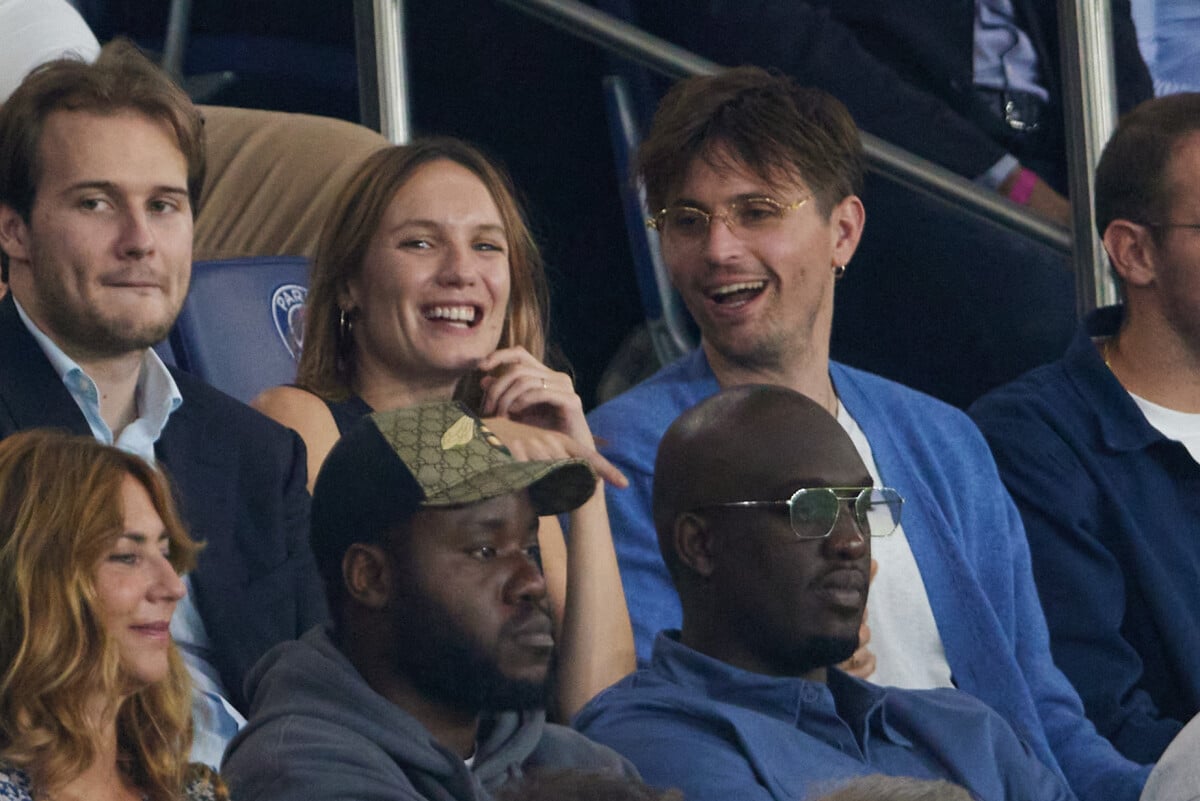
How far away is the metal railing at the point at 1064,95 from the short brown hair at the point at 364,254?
62 cm

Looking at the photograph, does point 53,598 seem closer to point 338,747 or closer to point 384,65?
point 338,747

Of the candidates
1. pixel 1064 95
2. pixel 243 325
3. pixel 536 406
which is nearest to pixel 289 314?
pixel 243 325

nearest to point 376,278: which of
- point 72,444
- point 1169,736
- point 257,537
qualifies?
point 257,537

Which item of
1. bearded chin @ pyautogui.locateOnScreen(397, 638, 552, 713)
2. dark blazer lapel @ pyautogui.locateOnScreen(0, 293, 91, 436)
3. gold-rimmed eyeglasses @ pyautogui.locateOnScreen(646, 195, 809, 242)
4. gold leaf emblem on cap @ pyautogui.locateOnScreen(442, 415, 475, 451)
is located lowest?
bearded chin @ pyautogui.locateOnScreen(397, 638, 552, 713)

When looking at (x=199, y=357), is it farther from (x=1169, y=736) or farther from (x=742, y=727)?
(x=1169, y=736)

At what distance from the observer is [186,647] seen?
2.28 metres

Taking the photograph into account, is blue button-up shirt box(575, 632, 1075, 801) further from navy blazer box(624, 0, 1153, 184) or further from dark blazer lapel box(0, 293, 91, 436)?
navy blazer box(624, 0, 1153, 184)

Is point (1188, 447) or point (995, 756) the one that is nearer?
point (995, 756)

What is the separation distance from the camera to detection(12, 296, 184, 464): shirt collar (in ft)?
7.54

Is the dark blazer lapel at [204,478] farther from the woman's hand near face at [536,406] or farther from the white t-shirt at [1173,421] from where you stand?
the white t-shirt at [1173,421]

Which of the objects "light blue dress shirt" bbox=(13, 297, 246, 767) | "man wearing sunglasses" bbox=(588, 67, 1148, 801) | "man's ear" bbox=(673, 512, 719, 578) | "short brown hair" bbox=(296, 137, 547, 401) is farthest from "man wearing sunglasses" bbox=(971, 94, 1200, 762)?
"light blue dress shirt" bbox=(13, 297, 246, 767)

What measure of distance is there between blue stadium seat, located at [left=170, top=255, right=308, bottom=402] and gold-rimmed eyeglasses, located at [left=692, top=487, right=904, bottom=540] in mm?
889

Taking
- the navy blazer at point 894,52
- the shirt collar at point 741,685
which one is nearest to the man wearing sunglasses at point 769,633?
the shirt collar at point 741,685

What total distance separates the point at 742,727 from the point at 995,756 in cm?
40
